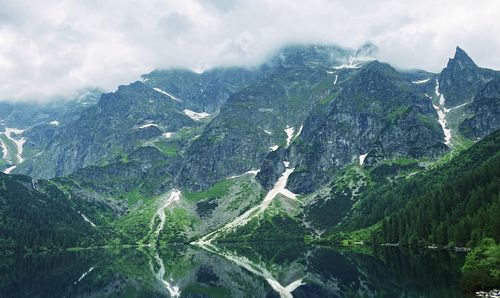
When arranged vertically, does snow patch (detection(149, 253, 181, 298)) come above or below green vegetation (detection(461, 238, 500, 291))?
below

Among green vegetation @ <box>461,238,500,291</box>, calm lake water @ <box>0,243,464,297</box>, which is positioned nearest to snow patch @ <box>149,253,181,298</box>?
calm lake water @ <box>0,243,464,297</box>

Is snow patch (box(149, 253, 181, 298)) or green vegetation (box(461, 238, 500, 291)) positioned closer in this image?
green vegetation (box(461, 238, 500, 291))

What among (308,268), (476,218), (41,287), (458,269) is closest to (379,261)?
(308,268)

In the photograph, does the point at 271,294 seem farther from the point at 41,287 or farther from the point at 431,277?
the point at 41,287

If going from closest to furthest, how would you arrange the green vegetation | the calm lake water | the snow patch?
the green vegetation → the calm lake water → the snow patch

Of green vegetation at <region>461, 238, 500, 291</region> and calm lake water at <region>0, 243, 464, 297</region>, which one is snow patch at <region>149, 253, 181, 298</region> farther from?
green vegetation at <region>461, 238, 500, 291</region>

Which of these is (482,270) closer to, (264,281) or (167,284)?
(264,281)

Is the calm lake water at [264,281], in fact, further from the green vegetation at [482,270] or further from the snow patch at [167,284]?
the green vegetation at [482,270]

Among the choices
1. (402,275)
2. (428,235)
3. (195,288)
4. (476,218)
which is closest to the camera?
(402,275)

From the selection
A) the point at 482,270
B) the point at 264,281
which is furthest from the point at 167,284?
the point at 482,270
